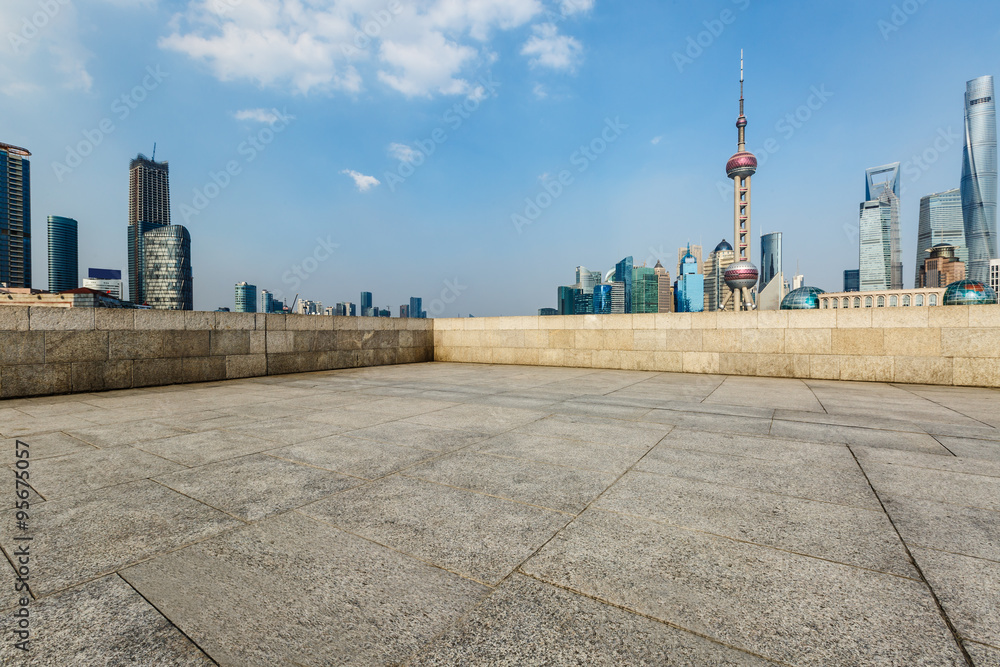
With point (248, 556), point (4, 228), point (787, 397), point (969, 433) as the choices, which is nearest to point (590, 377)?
point (787, 397)

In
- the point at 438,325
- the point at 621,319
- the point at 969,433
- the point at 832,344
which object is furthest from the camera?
the point at 438,325

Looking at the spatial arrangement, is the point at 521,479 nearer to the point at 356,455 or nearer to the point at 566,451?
the point at 566,451

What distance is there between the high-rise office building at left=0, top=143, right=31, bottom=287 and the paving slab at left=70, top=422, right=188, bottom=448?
654 ft

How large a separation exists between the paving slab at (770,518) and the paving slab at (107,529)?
8.24 feet

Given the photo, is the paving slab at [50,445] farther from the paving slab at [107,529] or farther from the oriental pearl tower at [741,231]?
the oriental pearl tower at [741,231]

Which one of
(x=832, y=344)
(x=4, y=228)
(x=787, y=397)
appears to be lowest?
(x=787, y=397)

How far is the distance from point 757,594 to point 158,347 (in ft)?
35.1

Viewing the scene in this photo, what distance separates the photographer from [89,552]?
2.31m

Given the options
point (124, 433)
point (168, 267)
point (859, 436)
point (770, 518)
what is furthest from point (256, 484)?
point (168, 267)

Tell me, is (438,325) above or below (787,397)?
above

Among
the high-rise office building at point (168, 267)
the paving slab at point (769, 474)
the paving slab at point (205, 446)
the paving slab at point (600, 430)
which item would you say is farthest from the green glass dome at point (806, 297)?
the high-rise office building at point (168, 267)

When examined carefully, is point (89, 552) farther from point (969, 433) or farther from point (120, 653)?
point (969, 433)

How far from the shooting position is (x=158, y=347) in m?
8.95

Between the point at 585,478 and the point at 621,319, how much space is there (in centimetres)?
941
